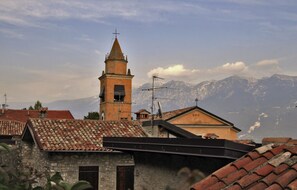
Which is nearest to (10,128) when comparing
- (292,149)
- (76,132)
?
(76,132)

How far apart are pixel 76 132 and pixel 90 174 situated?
2.42 m

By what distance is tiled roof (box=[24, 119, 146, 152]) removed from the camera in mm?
16953

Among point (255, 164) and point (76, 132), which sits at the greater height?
point (76, 132)

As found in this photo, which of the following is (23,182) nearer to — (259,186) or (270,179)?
(259,186)

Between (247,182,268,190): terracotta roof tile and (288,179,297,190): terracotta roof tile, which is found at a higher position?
(288,179,297,190): terracotta roof tile

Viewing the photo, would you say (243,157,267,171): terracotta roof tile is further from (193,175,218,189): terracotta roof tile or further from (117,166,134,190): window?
(117,166,134,190): window

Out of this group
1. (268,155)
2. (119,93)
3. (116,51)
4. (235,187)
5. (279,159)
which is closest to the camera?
(235,187)

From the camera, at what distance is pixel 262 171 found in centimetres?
446

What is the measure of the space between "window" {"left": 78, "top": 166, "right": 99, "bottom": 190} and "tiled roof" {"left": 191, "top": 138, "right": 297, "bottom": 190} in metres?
12.7

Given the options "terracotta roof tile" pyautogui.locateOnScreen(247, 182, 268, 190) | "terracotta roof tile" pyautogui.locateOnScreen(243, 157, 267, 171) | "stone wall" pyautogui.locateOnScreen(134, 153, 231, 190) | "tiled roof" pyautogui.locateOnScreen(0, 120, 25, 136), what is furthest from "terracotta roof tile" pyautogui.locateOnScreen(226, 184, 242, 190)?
"tiled roof" pyautogui.locateOnScreen(0, 120, 25, 136)

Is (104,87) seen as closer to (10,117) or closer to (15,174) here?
(10,117)

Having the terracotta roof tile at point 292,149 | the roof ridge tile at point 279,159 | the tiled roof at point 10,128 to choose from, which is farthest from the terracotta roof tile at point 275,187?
the tiled roof at point 10,128

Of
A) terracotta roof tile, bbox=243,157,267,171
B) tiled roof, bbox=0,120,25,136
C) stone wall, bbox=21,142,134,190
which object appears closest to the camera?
terracotta roof tile, bbox=243,157,267,171

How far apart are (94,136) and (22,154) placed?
4049mm
